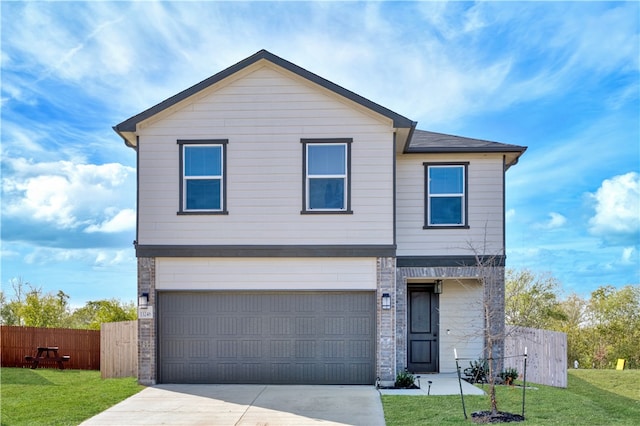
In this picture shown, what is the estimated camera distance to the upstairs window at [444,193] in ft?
40.0

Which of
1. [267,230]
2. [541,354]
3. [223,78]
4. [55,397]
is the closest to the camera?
[55,397]

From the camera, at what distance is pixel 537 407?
9102mm

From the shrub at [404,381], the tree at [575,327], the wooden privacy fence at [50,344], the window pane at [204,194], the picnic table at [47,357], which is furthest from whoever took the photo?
the tree at [575,327]

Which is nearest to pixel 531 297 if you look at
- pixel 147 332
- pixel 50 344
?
pixel 147 332

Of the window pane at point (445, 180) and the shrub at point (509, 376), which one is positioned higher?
the window pane at point (445, 180)

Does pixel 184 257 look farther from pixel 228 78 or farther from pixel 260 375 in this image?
pixel 228 78

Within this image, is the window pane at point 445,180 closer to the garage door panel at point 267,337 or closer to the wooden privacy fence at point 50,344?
the garage door panel at point 267,337

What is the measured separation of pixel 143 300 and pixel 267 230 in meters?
3.07

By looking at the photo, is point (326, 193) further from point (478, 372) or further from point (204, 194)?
point (478, 372)

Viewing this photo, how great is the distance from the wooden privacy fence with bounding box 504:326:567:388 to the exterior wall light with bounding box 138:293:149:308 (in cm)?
813

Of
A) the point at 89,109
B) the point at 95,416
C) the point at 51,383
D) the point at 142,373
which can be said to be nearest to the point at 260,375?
the point at 142,373

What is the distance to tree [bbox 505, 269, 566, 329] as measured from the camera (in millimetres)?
20203

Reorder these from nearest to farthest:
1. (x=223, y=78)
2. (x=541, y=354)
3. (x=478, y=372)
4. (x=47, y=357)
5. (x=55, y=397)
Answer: (x=55, y=397) → (x=223, y=78) → (x=478, y=372) → (x=541, y=354) → (x=47, y=357)

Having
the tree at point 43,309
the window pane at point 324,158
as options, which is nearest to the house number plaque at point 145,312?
the window pane at point 324,158
